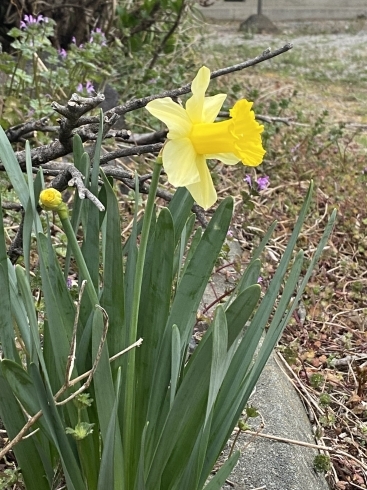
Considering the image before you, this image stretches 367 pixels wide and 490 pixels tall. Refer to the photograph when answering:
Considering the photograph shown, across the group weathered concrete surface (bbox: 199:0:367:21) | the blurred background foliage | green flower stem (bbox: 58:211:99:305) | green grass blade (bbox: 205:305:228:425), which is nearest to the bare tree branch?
green flower stem (bbox: 58:211:99:305)

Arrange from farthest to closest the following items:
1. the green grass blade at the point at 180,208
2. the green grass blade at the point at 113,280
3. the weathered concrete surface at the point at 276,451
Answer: the weathered concrete surface at the point at 276,451, the green grass blade at the point at 180,208, the green grass blade at the point at 113,280

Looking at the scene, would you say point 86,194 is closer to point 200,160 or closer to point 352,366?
point 200,160

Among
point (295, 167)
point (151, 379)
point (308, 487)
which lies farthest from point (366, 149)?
point (151, 379)

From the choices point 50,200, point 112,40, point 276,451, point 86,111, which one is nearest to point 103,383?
point 50,200

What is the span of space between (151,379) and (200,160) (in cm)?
29

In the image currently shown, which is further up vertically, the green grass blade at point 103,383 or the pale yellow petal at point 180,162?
the pale yellow petal at point 180,162

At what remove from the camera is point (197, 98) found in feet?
2.02

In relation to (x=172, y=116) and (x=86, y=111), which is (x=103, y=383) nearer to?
(x=172, y=116)

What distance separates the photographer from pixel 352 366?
1.63 m

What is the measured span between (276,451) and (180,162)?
69 centimetres

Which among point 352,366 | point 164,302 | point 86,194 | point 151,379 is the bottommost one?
point 352,366

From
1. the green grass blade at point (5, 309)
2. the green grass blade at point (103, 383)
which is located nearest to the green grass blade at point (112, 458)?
the green grass blade at point (103, 383)

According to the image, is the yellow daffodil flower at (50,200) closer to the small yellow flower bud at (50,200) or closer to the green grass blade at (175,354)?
the small yellow flower bud at (50,200)

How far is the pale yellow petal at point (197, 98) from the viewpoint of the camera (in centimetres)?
61
